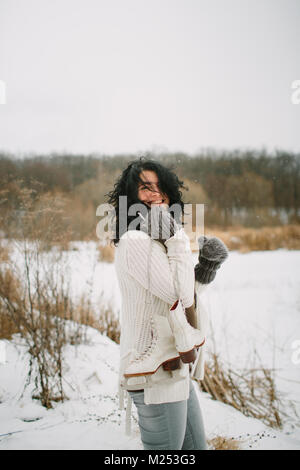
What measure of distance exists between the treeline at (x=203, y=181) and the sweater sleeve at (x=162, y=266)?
57 cm

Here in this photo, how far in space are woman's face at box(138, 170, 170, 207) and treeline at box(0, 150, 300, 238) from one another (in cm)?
19

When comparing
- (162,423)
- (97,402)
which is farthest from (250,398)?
(162,423)

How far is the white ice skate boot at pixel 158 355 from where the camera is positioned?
81 centimetres

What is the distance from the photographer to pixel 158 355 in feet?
2.71

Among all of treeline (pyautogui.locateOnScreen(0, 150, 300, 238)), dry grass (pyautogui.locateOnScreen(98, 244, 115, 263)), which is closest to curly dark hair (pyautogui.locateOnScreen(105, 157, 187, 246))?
treeline (pyautogui.locateOnScreen(0, 150, 300, 238))

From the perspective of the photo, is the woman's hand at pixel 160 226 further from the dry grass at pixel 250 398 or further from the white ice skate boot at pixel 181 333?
the dry grass at pixel 250 398

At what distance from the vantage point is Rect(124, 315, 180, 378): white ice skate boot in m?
0.81

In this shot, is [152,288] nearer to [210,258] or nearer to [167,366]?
[167,366]

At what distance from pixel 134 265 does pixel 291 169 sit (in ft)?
21.6

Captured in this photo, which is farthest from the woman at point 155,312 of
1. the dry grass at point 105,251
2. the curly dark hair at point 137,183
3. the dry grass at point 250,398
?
the dry grass at point 105,251

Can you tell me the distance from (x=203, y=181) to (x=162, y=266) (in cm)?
377
